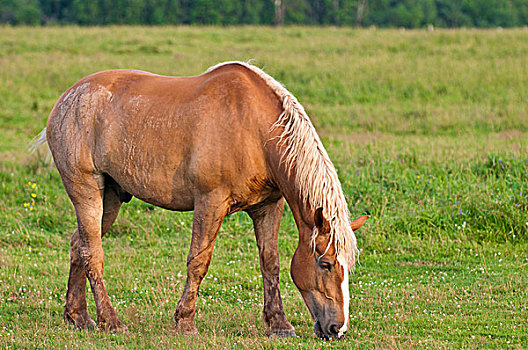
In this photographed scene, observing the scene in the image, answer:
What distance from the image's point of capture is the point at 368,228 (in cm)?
923

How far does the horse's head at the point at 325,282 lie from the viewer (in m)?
5.20

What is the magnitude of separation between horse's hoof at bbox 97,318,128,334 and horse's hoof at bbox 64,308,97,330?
180 mm

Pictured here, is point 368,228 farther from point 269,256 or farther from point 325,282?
point 325,282


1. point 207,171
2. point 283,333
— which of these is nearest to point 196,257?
point 207,171

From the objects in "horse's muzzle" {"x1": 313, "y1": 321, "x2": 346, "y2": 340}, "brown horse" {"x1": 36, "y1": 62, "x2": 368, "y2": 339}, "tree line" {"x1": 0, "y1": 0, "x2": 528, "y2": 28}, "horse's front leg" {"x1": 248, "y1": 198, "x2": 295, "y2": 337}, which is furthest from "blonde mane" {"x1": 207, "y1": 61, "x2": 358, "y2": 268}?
"tree line" {"x1": 0, "y1": 0, "x2": 528, "y2": 28}

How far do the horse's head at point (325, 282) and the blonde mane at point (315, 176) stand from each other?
0.06m

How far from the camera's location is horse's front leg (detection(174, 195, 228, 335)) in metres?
5.69

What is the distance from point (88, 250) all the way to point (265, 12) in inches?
1733

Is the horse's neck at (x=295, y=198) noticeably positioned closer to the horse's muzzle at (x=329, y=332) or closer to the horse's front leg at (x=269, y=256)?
the horse's front leg at (x=269, y=256)

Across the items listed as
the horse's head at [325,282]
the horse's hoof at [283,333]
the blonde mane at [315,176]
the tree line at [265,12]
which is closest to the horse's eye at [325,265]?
the horse's head at [325,282]

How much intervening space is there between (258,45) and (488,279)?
1839cm

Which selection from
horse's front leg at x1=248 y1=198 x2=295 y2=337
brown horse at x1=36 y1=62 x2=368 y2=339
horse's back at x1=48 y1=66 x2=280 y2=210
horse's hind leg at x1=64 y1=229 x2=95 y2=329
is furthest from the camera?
horse's hind leg at x1=64 y1=229 x2=95 y2=329

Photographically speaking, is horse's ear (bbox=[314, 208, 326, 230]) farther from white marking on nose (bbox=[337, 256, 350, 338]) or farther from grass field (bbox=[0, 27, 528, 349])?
grass field (bbox=[0, 27, 528, 349])

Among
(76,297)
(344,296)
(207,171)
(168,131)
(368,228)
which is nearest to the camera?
(344,296)
